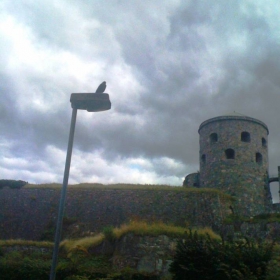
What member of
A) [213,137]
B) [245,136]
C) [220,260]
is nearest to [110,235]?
[220,260]

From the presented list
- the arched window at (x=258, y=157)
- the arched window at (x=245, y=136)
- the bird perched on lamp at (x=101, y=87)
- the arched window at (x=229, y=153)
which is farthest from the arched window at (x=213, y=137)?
the bird perched on lamp at (x=101, y=87)

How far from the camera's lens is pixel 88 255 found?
16281 mm

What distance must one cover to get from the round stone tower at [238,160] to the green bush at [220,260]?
711 inches

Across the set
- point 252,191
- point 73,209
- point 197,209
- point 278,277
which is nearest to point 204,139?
point 252,191

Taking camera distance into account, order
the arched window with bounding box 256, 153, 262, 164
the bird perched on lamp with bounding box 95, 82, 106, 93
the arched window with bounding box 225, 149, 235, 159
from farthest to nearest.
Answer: the arched window with bounding box 256, 153, 262, 164 < the arched window with bounding box 225, 149, 235, 159 < the bird perched on lamp with bounding box 95, 82, 106, 93

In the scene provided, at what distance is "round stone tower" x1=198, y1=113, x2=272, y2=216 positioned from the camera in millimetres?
28875

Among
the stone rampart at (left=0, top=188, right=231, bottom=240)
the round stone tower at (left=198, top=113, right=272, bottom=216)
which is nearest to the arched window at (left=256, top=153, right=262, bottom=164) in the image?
the round stone tower at (left=198, top=113, right=272, bottom=216)

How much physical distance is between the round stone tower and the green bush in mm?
18061

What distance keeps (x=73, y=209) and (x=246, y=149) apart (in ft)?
47.1

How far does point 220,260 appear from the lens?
9836 mm

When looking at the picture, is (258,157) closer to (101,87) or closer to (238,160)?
(238,160)

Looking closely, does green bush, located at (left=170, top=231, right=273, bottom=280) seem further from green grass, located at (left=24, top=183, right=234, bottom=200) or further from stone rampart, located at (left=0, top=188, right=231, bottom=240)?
green grass, located at (left=24, top=183, right=234, bottom=200)

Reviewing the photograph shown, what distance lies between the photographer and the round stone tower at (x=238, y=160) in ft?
94.7

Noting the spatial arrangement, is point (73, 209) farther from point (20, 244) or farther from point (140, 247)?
point (140, 247)
